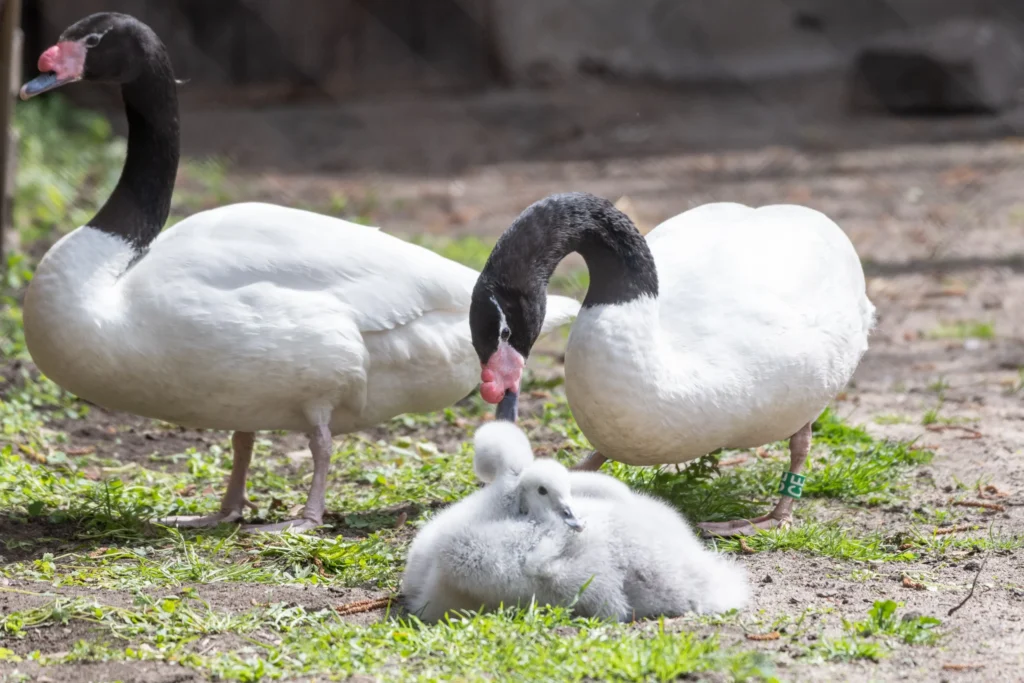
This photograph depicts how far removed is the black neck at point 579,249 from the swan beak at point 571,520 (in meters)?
0.73

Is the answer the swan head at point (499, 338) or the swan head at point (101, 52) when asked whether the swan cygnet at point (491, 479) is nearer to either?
the swan head at point (499, 338)

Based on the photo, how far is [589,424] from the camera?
3635 millimetres

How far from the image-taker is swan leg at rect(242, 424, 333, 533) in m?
4.09

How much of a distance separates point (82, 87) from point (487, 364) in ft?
30.3

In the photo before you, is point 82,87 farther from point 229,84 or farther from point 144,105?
point 144,105

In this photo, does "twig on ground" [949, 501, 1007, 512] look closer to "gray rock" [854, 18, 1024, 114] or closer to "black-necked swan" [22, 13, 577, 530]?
"black-necked swan" [22, 13, 577, 530]

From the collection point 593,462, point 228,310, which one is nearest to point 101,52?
point 228,310

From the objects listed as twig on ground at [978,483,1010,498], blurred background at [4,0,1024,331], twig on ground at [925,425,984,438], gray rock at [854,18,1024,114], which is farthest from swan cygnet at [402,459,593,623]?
gray rock at [854,18,1024,114]

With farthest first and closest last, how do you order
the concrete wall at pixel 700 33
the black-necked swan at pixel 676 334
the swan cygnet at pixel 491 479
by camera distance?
the concrete wall at pixel 700 33 → the black-necked swan at pixel 676 334 → the swan cygnet at pixel 491 479

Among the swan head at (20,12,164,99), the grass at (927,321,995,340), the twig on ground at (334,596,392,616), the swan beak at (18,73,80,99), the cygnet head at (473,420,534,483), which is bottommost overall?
the twig on ground at (334,596,392,616)

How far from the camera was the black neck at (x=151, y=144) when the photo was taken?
14.6 feet

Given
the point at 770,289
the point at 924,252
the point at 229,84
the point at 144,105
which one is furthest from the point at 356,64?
the point at 770,289

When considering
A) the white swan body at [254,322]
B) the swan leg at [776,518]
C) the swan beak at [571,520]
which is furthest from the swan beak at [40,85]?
the swan leg at [776,518]

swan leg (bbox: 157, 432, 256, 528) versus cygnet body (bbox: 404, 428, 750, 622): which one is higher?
cygnet body (bbox: 404, 428, 750, 622)
